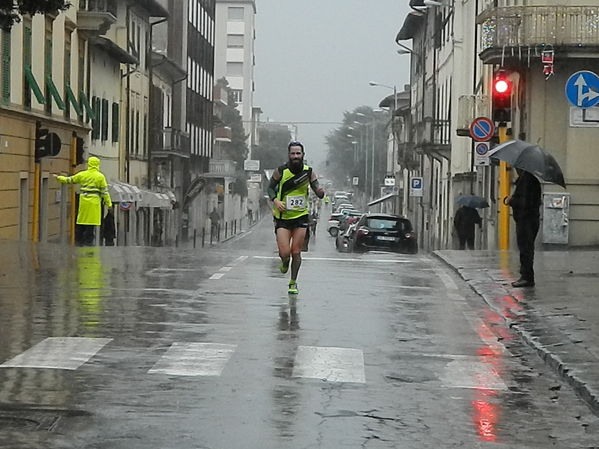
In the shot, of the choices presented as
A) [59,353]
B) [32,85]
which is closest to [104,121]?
[32,85]

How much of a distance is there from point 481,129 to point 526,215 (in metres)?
12.3

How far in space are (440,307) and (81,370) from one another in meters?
6.67

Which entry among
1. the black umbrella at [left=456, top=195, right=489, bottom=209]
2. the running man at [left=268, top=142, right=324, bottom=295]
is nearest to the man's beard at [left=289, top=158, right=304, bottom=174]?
the running man at [left=268, top=142, right=324, bottom=295]

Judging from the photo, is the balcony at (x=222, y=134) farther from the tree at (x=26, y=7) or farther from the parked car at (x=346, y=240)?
the tree at (x=26, y=7)

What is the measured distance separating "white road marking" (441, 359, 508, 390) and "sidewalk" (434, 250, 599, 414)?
1.73 ft

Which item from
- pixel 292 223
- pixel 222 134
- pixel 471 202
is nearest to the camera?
pixel 292 223

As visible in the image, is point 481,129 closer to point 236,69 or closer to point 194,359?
point 194,359

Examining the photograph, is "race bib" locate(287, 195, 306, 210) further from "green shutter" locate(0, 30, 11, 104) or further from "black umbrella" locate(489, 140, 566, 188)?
"green shutter" locate(0, 30, 11, 104)

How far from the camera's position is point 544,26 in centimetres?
3453

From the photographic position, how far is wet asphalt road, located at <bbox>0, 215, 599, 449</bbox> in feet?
26.5

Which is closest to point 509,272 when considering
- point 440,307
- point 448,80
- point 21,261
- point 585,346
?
point 440,307

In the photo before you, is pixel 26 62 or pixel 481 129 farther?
pixel 26 62

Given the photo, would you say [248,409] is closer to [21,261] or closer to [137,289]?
[137,289]

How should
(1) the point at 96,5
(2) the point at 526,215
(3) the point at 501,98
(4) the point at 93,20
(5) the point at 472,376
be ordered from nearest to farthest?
1. (5) the point at 472,376
2. (2) the point at 526,215
3. (3) the point at 501,98
4. (4) the point at 93,20
5. (1) the point at 96,5
